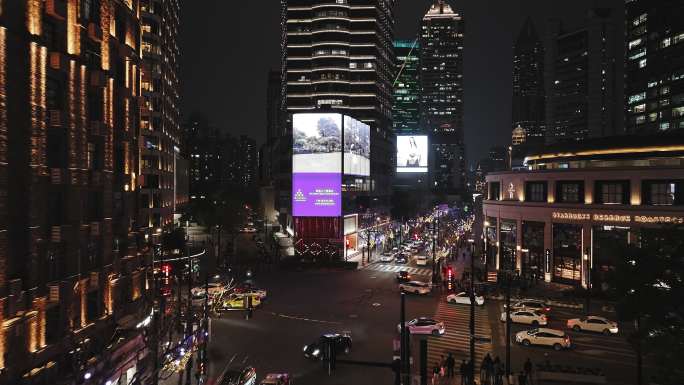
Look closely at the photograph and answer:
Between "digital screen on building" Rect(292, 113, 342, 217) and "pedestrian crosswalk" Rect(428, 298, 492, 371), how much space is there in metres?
27.8

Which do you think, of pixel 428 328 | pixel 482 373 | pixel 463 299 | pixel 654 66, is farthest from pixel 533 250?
pixel 654 66

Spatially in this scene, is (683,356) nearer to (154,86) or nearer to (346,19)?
(154,86)

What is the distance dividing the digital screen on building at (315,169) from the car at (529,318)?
33.6m

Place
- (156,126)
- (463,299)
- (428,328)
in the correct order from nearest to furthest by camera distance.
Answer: (428,328), (463,299), (156,126)

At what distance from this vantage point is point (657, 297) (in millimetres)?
17391

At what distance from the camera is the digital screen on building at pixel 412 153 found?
106875mm

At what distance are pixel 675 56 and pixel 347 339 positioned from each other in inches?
4954

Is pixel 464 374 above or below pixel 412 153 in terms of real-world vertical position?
below

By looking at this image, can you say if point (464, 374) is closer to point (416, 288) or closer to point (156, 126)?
point (416, 288)

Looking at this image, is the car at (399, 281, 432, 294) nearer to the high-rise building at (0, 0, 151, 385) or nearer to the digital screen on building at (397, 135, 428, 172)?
the high-rise building at (0, 0, 151, 385)

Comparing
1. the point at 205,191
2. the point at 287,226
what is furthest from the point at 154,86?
the point at 205,191

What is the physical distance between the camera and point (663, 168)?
43.3m

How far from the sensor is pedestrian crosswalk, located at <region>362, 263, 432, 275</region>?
57.6m

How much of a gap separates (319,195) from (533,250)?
2711cm
